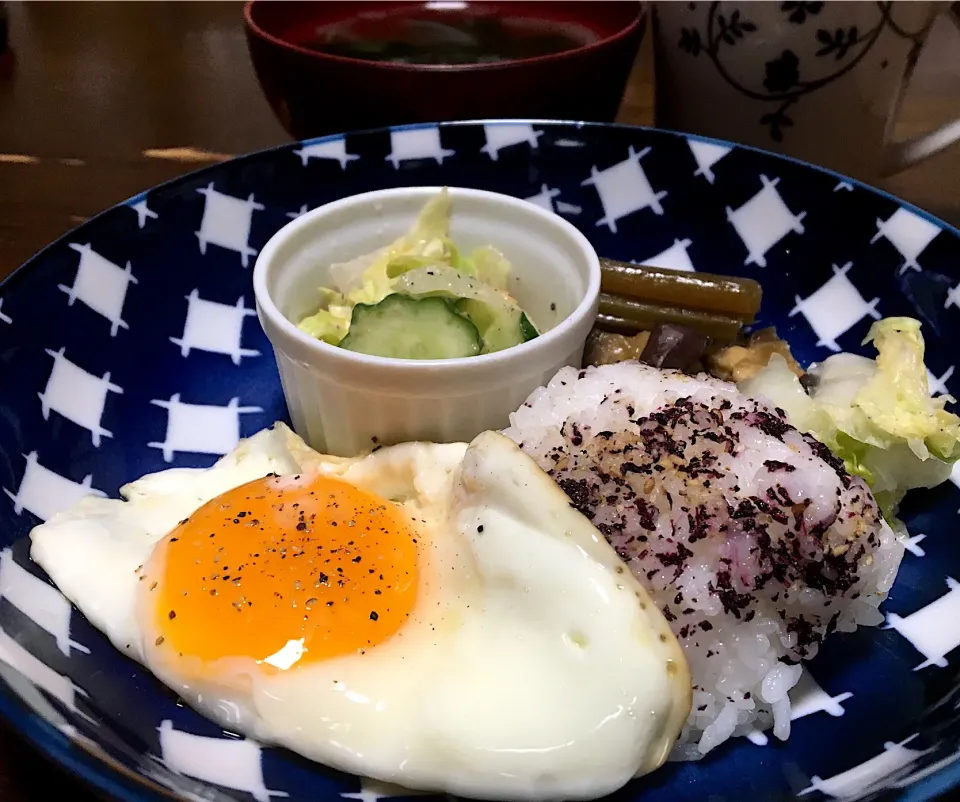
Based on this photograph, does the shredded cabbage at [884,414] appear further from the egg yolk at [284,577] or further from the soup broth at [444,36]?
the soup broth at [444,36]

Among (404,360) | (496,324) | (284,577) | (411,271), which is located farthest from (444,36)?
(284,577)

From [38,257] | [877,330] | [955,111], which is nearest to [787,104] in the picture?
[877,330]

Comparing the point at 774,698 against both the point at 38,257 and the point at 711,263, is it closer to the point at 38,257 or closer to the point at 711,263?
the point at 711,263

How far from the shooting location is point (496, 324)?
1.60m

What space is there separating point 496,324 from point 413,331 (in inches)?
6.8

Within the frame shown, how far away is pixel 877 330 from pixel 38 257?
1633 mm

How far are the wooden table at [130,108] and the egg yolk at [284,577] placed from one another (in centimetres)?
113

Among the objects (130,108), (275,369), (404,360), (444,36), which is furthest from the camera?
(130,108)

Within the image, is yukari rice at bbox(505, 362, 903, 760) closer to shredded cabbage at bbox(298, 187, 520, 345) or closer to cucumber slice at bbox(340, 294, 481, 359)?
cucumber slice at bbox(340, 294, 481, 359)

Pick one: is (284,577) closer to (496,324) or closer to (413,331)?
(413,331)

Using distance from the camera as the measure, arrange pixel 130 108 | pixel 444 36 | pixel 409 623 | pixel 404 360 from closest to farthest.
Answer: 1. pixel 409 623
2. pixel 404 360
3. pixel 444 36
4. pixel 130 108

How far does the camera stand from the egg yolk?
3.80 feet

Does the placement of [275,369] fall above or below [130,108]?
below

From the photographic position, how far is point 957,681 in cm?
117
